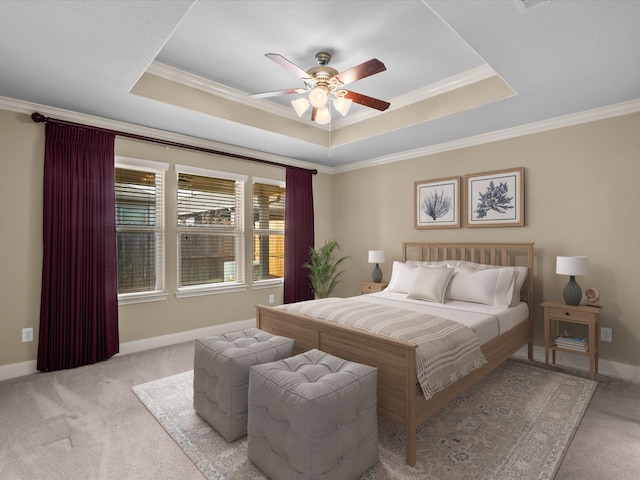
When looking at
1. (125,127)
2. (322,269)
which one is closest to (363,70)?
(125,127)

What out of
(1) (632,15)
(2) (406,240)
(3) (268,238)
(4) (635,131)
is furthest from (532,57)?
(3) (268,238)

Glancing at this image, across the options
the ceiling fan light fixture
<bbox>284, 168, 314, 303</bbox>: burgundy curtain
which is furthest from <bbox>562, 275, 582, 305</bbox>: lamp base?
<bbox>284, 168, 314, 303</bbox>: burgundy curtain

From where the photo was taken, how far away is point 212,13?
7.74ft

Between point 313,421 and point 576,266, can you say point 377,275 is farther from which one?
point 313,421

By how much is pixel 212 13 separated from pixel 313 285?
12.6 ft

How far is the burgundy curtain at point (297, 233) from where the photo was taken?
16.9 feet

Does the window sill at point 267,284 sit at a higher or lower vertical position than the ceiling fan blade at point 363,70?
lower

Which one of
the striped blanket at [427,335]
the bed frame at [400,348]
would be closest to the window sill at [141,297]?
the bed frame at [400,348]

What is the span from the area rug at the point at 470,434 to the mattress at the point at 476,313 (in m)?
0.50

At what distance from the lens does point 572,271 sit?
3.08 metres

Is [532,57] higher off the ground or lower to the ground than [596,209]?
higher

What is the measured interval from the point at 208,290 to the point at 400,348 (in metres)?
3.00

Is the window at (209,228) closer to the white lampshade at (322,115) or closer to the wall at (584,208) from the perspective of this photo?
the white lampshade at (322,115)

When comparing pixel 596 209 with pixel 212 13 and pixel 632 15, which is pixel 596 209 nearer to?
pixel 632 15
